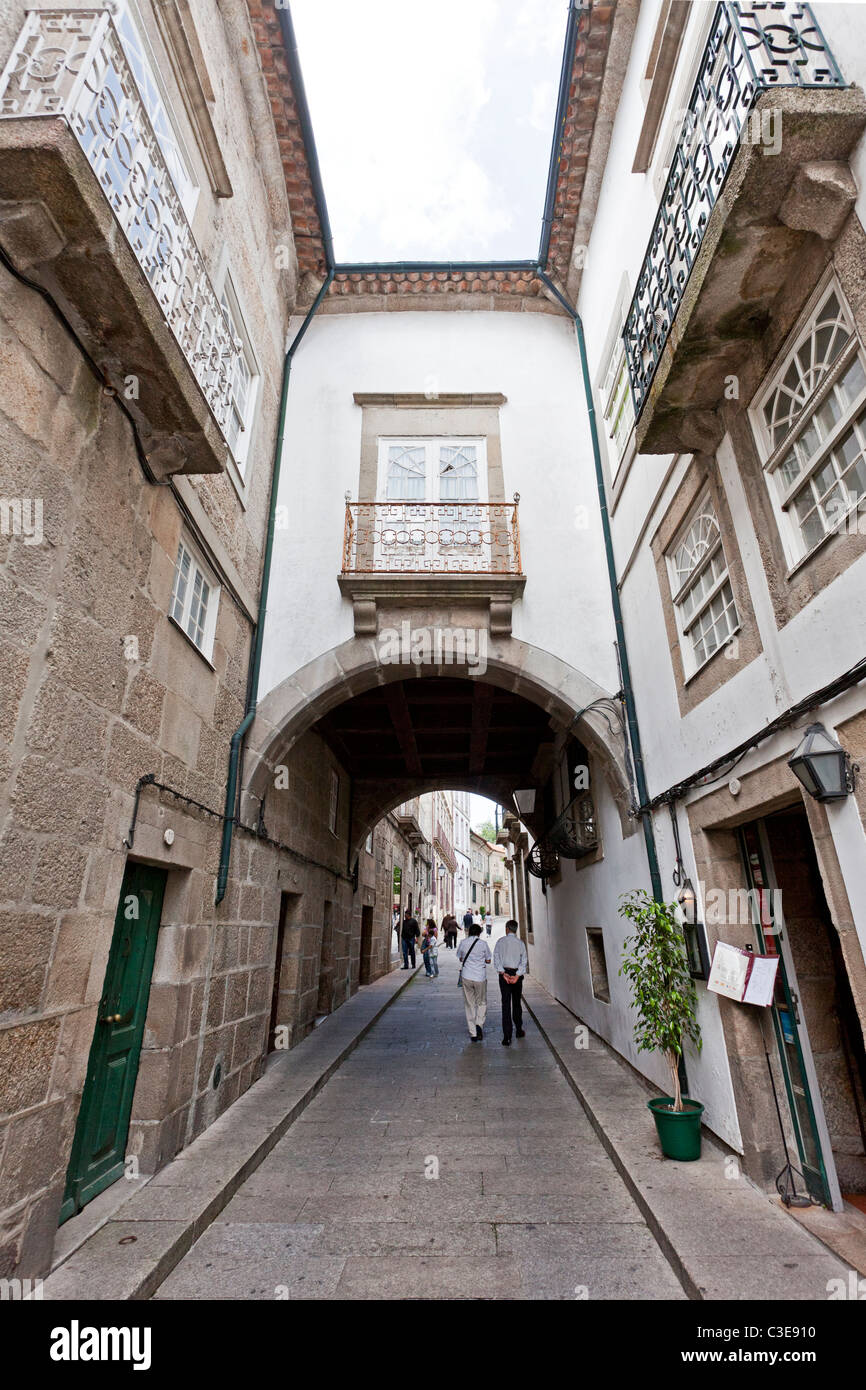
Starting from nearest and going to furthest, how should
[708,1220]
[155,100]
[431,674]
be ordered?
1. [708,1220]
2. [155,100]
3. [431,674]

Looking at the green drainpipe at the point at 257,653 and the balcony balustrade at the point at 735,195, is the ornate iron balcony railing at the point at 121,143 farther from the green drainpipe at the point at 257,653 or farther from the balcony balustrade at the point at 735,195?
the balcony balustrade at the point at 735,195

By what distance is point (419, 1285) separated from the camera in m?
2.91

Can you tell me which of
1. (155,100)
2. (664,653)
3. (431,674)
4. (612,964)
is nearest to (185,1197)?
(431,674)

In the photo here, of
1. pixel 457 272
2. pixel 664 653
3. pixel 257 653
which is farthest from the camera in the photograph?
A: pixel 457 272

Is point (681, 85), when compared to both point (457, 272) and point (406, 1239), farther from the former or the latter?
point (406, 1239)

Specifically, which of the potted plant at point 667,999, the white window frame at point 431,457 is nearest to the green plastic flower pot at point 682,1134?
the potted plant at point 667,999

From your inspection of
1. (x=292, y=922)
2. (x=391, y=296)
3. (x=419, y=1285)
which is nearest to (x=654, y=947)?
(x=419, y=1285)

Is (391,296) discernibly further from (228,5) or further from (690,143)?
(690,143)

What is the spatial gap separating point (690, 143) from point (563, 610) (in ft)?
12.4

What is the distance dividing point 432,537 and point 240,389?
2435 mm

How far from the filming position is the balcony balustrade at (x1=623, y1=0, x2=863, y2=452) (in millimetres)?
2660

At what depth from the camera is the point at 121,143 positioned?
3.38 metres

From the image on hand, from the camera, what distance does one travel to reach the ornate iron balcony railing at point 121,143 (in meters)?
2.79

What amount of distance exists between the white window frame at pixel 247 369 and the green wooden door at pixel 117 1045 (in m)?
3.87
